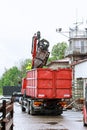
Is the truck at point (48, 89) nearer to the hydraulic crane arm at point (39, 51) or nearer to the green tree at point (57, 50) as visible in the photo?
the hydraulic crane arm at point (39, 51)

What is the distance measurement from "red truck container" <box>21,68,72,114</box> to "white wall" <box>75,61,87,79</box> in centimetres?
1669

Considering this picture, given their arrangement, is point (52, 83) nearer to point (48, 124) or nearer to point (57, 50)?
point (48, 124)

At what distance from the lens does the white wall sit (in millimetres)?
51022

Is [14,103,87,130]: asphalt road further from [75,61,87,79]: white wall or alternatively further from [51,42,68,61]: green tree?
[51,42,68,61]: green tree

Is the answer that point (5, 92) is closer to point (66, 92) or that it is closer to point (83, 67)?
point (83, 67)

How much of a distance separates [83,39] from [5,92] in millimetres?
28714

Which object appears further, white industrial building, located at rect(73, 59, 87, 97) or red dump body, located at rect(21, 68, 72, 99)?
white industrial building, located at rect(73, 59, 87, 97)

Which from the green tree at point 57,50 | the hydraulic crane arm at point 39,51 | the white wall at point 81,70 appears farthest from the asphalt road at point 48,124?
the green tree at point 57,50

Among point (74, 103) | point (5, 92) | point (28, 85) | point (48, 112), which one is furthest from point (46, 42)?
point (5, 92)

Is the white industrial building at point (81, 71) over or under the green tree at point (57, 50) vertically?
under

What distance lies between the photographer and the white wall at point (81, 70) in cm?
5102

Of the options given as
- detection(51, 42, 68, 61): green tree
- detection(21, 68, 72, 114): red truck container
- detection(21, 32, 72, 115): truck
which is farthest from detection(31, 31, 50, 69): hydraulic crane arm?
detection(51, 42, 68, 61): green tree

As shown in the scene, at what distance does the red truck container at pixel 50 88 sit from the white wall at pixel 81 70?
54.8ft

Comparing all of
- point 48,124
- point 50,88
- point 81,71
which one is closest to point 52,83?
point 50,88
